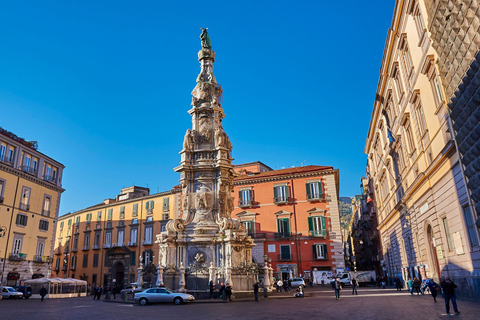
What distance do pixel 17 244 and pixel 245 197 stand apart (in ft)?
84.1

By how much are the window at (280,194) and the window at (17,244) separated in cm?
2826

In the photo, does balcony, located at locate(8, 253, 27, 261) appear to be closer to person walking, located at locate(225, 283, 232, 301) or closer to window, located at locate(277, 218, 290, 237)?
window, located at locate(277, 218, 290, 237)

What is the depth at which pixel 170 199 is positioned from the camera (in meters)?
51.9

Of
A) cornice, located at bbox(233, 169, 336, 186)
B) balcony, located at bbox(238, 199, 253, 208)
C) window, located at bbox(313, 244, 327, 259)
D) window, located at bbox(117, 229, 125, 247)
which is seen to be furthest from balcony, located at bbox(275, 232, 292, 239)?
window, located at bbox(117, 229, 125, 247)

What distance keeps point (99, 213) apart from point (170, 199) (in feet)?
48.7

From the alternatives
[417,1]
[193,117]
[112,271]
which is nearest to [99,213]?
[112,271]

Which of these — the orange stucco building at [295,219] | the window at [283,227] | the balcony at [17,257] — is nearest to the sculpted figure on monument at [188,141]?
the orange stucco building at [295,219]

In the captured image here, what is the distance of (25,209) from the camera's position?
38750mm

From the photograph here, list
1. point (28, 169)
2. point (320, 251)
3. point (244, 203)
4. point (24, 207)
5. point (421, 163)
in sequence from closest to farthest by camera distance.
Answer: point (421, 163) → point (24, 207) → point (28, 169) → point (320, 251) → point (244, 203)

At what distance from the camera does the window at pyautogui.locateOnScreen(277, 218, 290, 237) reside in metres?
43.9

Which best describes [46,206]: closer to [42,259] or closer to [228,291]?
[42,259]

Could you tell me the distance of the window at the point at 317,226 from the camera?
140 ft

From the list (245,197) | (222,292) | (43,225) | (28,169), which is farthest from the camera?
(245,197)

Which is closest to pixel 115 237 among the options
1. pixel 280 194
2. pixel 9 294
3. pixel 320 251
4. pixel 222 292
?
pixel 9 294
